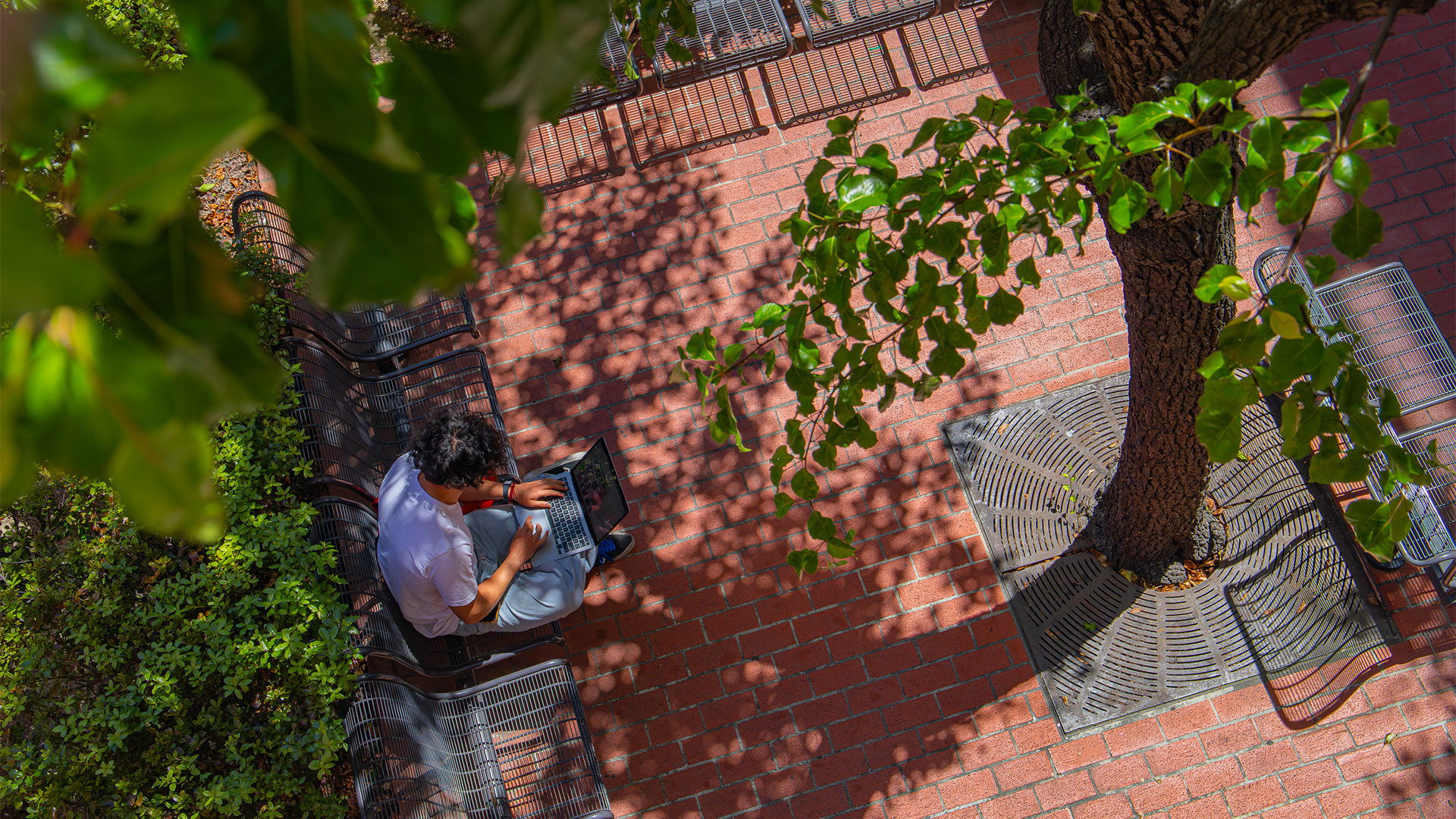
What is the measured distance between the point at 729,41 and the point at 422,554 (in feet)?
13.9

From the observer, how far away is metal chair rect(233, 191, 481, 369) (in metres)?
4.27

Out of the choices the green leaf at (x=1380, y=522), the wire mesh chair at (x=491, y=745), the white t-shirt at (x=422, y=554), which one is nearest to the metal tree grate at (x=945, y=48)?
the white t-shirt at (x=422, y=554)

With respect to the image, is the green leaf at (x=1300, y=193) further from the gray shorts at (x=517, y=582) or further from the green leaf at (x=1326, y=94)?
the gray shorts at (x=517, y=582)

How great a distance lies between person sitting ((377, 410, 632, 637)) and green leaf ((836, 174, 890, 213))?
96.6 inches

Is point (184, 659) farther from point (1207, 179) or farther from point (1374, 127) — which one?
point (1374, 127)

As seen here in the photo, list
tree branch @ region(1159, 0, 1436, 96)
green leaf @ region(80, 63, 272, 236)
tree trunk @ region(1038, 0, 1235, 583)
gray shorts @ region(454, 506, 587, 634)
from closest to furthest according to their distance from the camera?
green leaf @ region(80, 63, 272, 236) < tree branch @ region(1159, 0, 1436, 96) < tree trunk @ region(1038, 0, 1235, 583) < gray shorts @ region(454, 506, 587, 634)

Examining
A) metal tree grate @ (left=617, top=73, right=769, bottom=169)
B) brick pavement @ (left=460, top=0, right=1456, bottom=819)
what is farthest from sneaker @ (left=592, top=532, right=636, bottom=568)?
metal tree grate @ (left=617, top=73, right=769, bottom=169)

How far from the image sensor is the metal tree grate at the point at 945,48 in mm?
6086

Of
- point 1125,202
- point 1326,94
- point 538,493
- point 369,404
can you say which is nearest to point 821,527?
point 1125,202

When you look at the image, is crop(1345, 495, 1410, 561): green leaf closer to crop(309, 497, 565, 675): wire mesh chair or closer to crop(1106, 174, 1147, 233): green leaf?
crop(1106, 174, 1147, 233): green leaf

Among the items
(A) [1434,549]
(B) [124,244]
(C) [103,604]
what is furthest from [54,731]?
(A) [1434,549]

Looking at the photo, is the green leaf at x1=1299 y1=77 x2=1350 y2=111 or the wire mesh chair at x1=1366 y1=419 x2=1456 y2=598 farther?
the wire mesh chair at x1=1366 y1=419 x2=1456 y2=598

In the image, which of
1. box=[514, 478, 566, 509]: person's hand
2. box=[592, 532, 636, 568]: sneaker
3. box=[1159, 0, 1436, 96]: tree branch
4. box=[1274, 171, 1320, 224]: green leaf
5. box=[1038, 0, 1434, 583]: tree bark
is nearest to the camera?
box=[1274, 171, 1320, 224]: green leaf

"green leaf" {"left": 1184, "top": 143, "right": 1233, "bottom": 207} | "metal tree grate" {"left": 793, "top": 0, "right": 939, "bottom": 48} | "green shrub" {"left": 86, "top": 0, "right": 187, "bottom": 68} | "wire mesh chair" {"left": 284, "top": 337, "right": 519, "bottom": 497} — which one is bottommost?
"green leaf" {"left": 1184, "top": 143, "right": 1233, "bottom": 207}
